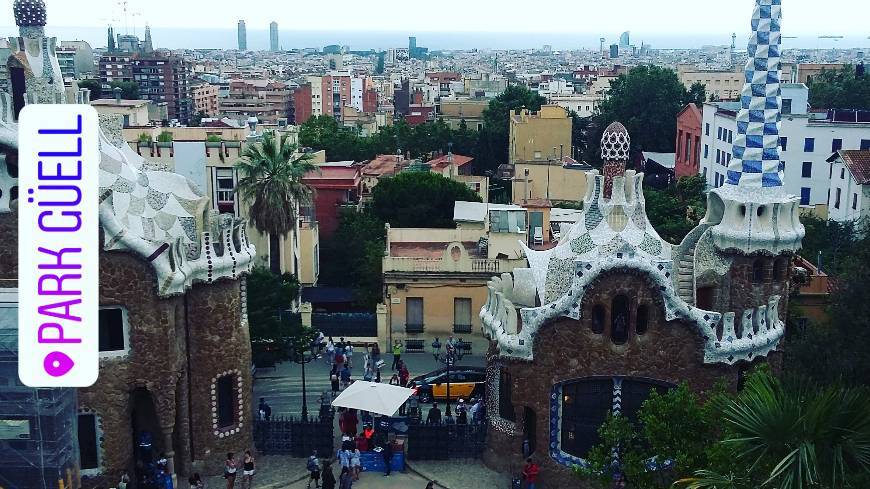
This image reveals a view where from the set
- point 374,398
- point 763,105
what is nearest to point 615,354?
point 374,398

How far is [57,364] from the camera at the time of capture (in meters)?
12.6

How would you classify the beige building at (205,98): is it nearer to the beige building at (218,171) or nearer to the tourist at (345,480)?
the beige building at (218,171)

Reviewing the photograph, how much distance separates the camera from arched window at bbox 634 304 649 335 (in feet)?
84.0

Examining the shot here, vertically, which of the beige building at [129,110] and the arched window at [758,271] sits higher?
the beige building at [129,110]

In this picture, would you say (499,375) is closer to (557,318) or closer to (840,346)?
(557,318)

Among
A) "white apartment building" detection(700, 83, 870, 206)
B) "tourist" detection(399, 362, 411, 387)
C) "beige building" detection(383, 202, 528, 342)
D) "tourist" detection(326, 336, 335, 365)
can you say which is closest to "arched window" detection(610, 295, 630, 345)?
"tourist" detection(399, 362, 411, 387)

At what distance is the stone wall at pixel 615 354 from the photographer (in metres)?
25.5

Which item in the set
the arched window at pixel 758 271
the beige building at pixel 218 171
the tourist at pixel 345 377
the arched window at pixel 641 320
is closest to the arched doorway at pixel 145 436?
the tourist at pixel 345 377

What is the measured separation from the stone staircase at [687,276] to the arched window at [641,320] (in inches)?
71.3

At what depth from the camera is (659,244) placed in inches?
1034

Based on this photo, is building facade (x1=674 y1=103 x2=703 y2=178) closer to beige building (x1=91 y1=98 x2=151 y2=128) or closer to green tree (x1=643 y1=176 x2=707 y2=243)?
green tree (x1=643 y1=176 x2=707 y2=243)

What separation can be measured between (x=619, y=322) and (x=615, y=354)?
896 mm

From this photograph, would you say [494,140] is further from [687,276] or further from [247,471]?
[247,471]

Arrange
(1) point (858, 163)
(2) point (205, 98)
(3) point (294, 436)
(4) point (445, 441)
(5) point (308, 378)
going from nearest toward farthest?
1. (4) point (445, 441)
2. (3) point (294, 436)
3. (5) point (308, 378)
4. (1) point (858, 163)
5. (2) point (205, 98)
